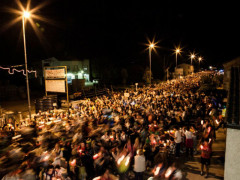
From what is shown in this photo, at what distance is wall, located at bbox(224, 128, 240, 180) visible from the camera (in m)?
4.21

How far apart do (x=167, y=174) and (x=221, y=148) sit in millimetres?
4179

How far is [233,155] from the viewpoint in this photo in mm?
4254

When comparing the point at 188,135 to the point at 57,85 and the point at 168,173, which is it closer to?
the point at 168,173

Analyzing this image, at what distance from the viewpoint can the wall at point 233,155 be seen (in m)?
4.21

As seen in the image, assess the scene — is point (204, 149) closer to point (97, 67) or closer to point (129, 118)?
point (129, 118)

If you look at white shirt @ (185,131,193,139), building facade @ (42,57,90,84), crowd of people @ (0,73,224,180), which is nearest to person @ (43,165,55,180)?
crowd of people @ (0,73,224,180)

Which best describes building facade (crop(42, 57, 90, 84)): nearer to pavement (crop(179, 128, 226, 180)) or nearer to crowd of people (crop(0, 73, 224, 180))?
crowd of people (crop(0, 73, 224, 180))

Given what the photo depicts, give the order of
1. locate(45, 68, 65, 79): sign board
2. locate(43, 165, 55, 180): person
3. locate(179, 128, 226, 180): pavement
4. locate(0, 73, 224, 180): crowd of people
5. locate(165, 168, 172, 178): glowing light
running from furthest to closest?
locate(45, 68, 65, 79): sign board
locate(179, 128, 226, 180): pavement
locate(165, 168, 172, 178): glowing light
locate(0, 73, 224, 180): crowd of people
locate(43, 165, 55, 180): person

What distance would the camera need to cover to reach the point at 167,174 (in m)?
5.80

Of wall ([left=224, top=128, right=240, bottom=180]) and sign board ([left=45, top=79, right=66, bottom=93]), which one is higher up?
sign board ([left=45, top=79, right=66, bottom=93])

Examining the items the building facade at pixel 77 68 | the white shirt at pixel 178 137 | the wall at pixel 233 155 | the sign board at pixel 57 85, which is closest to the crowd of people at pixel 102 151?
the white shirt at pixel 178 137

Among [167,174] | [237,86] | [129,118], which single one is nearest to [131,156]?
[167,174]

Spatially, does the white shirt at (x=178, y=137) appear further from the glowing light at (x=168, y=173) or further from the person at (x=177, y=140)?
the glowing light at (x=168, y=173)

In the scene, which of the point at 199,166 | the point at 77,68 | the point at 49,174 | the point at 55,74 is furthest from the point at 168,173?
the point at 77,68
